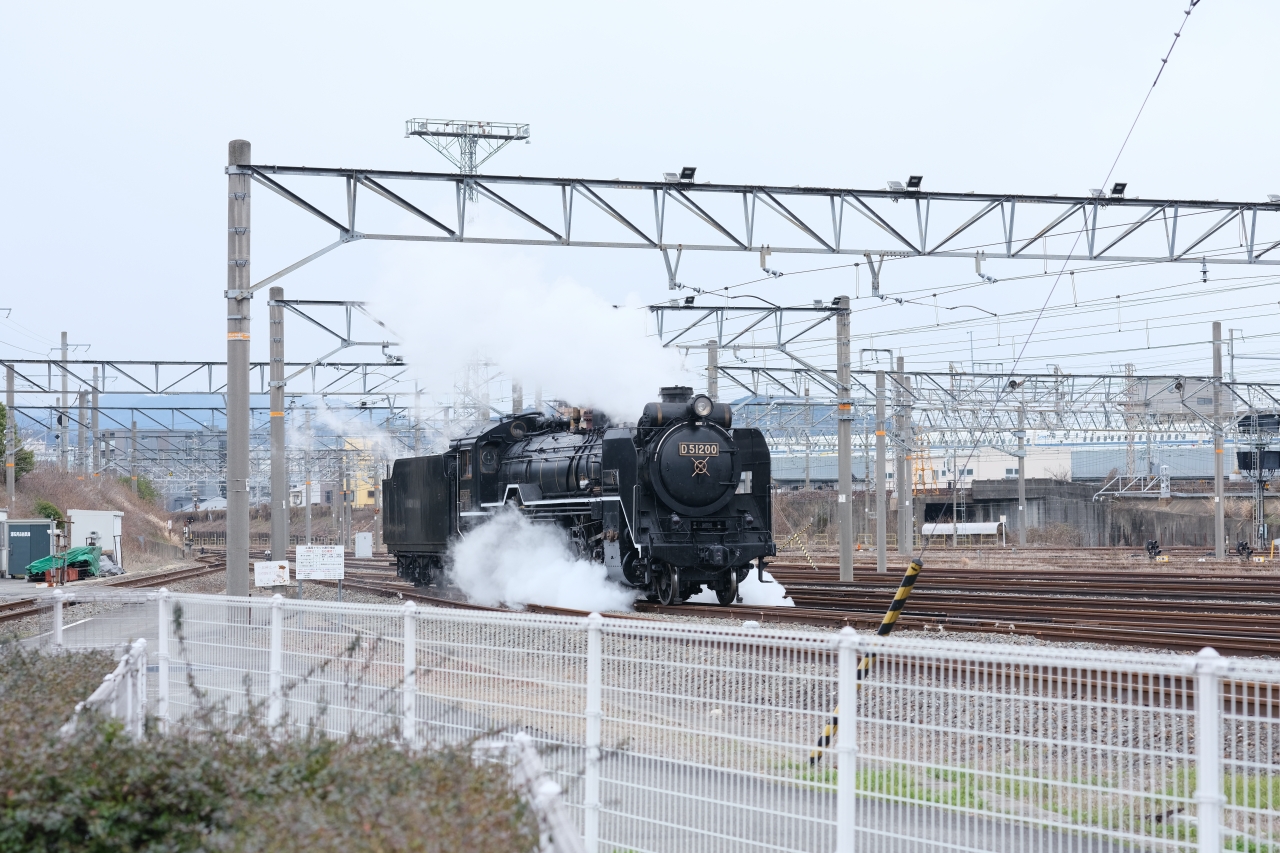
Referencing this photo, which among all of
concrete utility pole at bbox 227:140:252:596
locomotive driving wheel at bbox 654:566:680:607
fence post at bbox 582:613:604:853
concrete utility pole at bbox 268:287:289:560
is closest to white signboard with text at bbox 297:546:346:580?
concrete utility pole at bbox 227:140:252:596

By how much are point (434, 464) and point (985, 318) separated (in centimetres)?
1675

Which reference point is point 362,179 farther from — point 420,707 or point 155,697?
point 420,707

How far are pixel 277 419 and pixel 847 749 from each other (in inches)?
921

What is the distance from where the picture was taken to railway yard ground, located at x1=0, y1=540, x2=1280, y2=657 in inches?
680

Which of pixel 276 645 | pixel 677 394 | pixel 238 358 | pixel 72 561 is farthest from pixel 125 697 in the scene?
pixel 72 561

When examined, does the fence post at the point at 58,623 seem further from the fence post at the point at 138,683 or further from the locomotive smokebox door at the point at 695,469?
the locomotive smokebox door at the point at 695,469

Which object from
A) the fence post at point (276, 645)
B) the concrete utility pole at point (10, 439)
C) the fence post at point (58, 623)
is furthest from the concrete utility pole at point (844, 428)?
the concrete utility pole at point (10, 439)

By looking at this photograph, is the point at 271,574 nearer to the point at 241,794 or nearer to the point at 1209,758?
the point at 241,794

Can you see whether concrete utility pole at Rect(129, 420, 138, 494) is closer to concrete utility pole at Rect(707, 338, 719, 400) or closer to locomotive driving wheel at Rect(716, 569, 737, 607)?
concrete utility pole at Rect(707, 338, 719, 400)

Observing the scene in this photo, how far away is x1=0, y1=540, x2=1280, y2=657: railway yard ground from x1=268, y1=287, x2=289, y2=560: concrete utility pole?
89.1 inches

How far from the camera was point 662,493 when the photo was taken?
22.0m

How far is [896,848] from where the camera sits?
20.3 feet

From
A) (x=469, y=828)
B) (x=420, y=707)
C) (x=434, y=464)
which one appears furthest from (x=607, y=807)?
(x=434, y=464)

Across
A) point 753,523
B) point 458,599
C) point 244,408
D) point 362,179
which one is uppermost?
point 362,179
